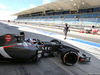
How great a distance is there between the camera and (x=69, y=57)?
11.4ft

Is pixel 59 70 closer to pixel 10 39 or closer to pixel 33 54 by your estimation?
pixel 33 54


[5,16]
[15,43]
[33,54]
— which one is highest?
[5,16]

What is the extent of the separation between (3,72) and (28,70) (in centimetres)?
76

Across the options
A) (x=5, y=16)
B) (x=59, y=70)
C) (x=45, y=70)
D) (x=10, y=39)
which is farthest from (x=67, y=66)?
(x=5, y=16)

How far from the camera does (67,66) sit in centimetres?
348

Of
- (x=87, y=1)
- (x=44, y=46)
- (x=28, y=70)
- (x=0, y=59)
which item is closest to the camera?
(x=28, y=70)

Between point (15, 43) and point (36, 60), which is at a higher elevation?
point (15, 43)

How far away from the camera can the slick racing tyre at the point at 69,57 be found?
341 centimetres

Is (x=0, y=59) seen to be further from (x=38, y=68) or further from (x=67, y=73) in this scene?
(x=67, y=73)

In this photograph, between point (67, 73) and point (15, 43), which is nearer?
point (67, 73)

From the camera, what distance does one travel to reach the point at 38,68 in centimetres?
327

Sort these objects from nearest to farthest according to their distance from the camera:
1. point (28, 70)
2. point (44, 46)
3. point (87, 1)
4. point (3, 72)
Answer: point (3, 72)
point (28, 70)
point (44, 46)
point (87, 1)

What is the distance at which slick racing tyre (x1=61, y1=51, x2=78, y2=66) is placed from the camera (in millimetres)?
3414

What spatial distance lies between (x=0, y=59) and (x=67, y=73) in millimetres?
2401
